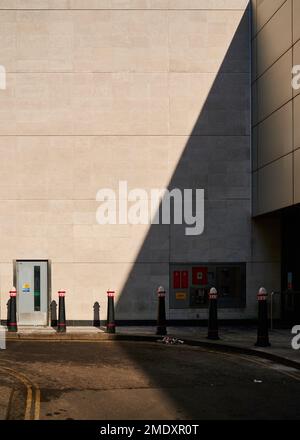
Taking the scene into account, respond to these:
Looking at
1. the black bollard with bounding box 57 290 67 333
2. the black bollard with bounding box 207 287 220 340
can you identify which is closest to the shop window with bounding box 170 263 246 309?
the black bollard with bounding box 207 287 220 340

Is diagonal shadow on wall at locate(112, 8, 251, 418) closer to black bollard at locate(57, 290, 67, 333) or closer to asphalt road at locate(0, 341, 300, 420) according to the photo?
black bollard at locate(57, 290, 67, 333)

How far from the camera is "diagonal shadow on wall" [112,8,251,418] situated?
1520 cm

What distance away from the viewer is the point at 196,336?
13.2 meters

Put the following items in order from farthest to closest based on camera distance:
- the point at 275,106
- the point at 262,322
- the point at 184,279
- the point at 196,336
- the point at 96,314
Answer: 1. the point at 184,279
2. the point at 96,314
3. the point at 275,106
4. the point at 196,336
5. the point at 262,322

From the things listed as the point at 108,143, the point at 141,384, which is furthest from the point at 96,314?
the point at 141,384

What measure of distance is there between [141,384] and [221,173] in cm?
821

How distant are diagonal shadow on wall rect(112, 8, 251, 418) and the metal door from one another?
3027 millimetres

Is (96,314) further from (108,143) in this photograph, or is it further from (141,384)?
(141,384)

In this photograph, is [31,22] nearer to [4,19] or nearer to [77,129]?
[4,19]

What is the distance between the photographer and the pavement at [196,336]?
1139cm

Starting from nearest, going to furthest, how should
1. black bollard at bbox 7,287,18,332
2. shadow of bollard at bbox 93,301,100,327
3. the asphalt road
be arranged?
1. the asphalt road
2. black bollard at bbox 7,287,18,332
3. shadow of bollard at bbox 93,301,100,327

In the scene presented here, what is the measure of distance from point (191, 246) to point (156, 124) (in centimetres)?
359

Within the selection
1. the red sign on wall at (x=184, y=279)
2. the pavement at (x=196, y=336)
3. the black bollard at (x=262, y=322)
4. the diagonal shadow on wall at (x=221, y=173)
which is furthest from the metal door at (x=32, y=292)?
the black bollard at (x=262, y=322)

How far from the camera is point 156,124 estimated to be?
49.7 feet
